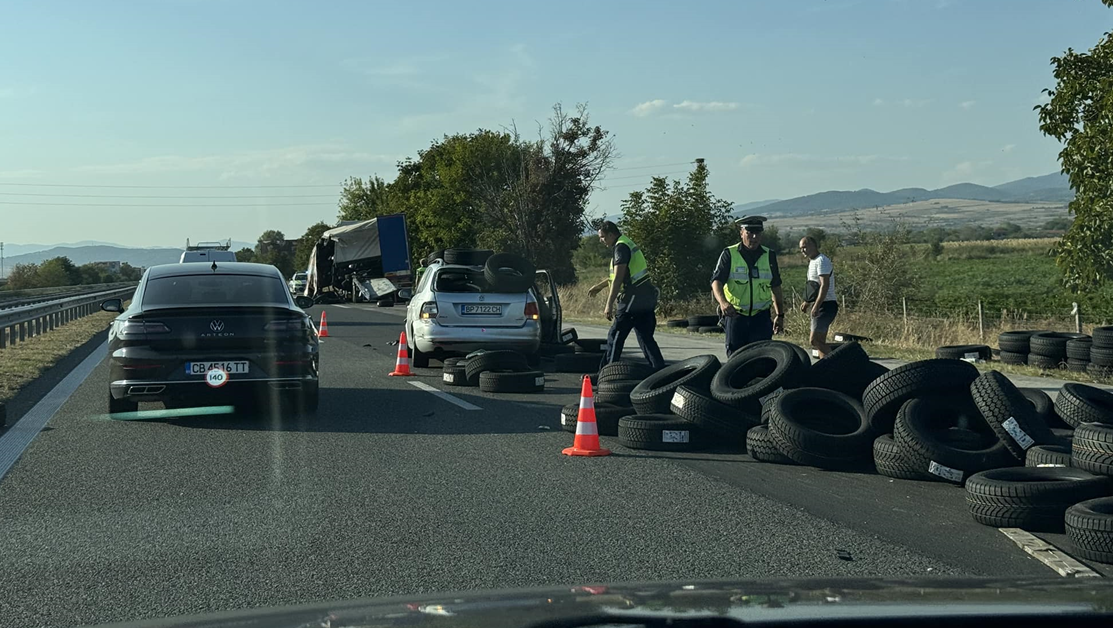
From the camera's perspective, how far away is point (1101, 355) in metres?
14.3

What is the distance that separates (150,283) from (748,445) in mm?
6191

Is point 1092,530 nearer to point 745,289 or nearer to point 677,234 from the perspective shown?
point 745,289

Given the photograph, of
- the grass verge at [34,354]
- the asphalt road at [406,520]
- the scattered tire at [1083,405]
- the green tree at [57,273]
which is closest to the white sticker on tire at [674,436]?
the asphalt road at [406,520]

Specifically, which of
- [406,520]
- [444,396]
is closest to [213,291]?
[444,396]

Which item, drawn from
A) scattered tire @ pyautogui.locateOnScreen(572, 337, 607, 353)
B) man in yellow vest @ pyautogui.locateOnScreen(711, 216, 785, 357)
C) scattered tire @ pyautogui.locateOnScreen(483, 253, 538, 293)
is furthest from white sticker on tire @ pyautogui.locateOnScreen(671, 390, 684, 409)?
scattered tire @ pyautogui.locateOnScreen(572, 337, 607, 353)

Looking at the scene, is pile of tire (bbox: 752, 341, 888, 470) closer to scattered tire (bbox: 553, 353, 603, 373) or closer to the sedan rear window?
the sedan rear window

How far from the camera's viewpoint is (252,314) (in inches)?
444

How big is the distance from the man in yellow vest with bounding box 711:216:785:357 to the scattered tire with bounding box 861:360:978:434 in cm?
409

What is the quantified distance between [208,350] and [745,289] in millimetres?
5467

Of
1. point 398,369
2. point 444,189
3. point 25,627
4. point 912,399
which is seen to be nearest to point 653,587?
point 25,627

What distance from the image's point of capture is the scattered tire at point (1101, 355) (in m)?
14.1

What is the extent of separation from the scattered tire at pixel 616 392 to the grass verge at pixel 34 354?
6.66 m

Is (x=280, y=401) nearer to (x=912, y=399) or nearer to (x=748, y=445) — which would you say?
(x=748, y=445)

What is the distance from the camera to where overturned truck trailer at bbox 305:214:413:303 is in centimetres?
4575
